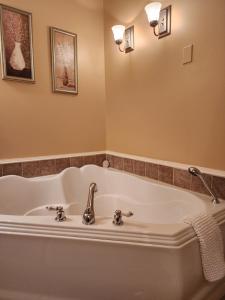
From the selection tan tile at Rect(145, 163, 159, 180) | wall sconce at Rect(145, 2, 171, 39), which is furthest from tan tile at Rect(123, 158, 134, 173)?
wall sconce at Rect(145, 2, 171, 39)

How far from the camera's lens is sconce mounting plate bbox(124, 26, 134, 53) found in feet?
6.44

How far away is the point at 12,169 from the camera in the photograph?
1895 millimetres

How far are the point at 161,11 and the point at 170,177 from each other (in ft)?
4.28

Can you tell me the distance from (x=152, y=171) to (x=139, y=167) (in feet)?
0.58

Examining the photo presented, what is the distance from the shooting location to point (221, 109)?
1350 millimetres

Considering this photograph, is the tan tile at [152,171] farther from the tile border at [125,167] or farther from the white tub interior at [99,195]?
the white tub interior at [99,195]

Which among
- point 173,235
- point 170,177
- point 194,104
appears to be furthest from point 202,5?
point 173,235

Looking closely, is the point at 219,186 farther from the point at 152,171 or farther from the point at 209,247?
the point at 152,171

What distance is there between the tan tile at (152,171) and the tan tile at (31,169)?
1034 mm

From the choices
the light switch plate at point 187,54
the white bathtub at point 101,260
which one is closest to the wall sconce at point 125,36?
the light switch plate at point 187,54

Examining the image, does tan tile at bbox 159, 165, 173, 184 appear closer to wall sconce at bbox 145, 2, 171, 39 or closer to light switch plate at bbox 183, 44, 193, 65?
light switch plate at bbox 183, 44, 193, 65

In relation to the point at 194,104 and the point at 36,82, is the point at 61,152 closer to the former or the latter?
the point at 36,82

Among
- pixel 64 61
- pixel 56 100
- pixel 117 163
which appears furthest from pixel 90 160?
pixel 64 61

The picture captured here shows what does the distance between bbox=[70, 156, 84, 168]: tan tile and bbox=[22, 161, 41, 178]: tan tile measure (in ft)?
1.15
